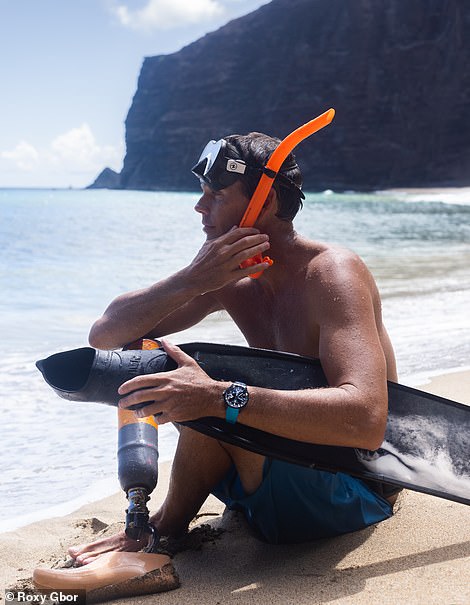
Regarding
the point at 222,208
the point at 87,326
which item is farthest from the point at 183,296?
the point at 87,326

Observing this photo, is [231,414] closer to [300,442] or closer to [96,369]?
[300,442]

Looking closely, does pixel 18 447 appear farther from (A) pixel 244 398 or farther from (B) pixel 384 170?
(B) pixel 384 170

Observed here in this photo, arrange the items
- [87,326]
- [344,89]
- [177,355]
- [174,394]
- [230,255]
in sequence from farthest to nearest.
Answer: [344,89] → [87,326] → [230,255] → [177,355] → [174,394]

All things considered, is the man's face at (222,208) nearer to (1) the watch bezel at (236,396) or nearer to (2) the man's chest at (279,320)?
(2) the man's chest at (279,320)

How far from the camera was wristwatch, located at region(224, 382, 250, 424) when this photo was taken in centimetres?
181

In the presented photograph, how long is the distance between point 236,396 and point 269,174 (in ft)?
2.32

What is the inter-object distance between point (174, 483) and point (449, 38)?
7531cm

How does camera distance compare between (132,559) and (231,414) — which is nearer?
(231,414)

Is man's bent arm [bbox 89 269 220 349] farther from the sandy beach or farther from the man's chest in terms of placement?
the sandy beach

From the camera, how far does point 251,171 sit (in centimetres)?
226

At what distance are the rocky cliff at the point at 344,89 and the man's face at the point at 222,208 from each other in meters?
71.1

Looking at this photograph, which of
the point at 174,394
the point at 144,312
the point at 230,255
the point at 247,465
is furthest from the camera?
the point at 144,312

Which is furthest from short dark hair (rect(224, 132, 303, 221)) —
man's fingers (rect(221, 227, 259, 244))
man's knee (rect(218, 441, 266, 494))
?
man's knee (rect(218, 441, 266, 494))

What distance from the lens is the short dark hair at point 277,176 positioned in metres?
2.26
